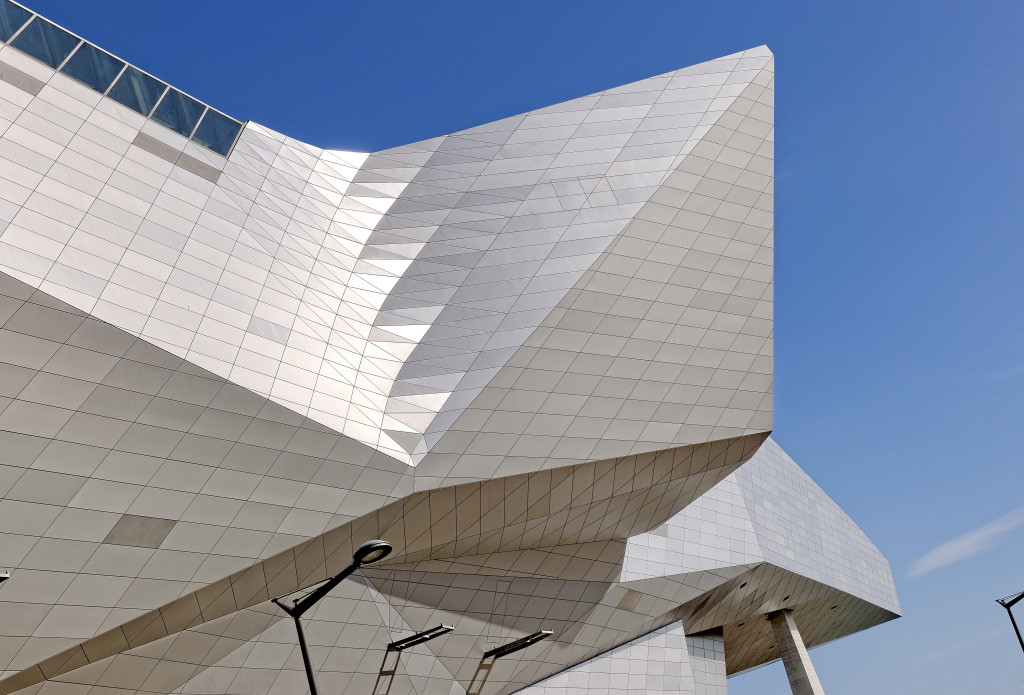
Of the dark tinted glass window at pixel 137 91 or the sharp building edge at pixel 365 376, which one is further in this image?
the dark tinted glass window at pixel 137 91

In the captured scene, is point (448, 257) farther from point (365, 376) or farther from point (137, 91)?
point (137, 91)

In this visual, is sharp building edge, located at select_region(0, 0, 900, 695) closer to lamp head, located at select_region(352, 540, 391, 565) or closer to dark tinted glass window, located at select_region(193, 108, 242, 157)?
dark tinted glass window, located at select_region(193, 108, 242, 157)

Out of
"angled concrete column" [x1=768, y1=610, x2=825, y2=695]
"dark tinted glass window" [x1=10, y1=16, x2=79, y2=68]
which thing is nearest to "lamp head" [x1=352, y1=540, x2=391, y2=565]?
"dark tinted glass window" [x1=10, y1=16, x2=79, y2=68]

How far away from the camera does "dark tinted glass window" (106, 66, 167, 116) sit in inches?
824

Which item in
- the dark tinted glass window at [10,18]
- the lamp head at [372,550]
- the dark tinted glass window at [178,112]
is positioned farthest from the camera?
the dark tinted glass window at [178,112]

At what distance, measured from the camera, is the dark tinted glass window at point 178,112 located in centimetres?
2189

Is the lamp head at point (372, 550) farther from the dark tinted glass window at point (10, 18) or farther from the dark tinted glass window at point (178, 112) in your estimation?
the dark tinted glass window at point (10, 18)

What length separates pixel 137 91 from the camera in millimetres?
21406

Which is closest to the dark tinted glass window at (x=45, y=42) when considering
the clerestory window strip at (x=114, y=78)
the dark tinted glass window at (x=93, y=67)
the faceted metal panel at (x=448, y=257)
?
the clerestory window strip at (x=114, y=78)

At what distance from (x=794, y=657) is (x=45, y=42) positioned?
4613 centimetres

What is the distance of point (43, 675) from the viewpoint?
17906 millimetres

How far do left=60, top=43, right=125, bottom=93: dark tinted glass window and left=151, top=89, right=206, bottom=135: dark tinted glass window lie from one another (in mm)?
1427

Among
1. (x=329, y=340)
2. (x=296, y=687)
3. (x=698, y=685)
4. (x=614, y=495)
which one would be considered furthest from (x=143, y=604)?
(x=698, y=685)

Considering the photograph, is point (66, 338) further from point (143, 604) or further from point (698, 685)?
point (698, 685)
